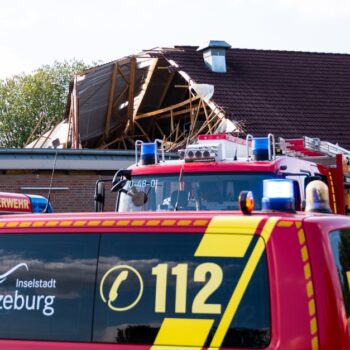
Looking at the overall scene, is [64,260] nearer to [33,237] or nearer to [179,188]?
[33,237]

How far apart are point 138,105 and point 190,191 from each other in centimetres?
1560

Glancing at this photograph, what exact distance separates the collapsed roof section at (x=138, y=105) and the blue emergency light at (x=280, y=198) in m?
16.4

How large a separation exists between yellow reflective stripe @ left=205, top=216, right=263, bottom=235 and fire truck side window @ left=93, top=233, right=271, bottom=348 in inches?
2.2

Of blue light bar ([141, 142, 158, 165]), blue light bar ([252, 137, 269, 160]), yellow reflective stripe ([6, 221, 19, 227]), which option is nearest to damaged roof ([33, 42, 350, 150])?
blue light bar ([141, 142, 158, 165])

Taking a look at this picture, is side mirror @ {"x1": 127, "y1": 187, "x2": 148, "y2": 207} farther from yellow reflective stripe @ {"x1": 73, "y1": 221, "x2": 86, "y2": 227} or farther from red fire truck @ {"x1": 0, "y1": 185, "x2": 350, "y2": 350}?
yellow reflective stripe @ {"x1": 73, "y1": 221, "x2": 86, "y2": 227}

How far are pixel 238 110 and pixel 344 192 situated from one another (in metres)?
12.8

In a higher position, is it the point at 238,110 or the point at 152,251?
the point at 238,110

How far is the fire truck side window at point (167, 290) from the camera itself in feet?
12.4

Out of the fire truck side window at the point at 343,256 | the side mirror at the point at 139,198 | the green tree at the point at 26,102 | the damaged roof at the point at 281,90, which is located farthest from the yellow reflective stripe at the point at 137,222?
the green tree at the point at 26,102

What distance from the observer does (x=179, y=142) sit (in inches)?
852

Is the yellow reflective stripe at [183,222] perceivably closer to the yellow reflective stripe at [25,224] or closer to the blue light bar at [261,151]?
the yellow reflective stripe at [25,224]

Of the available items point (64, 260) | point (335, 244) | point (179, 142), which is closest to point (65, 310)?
point (64, 260)

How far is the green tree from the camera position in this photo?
4975 cm

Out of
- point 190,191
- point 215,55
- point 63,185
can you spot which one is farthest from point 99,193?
point 215,55
